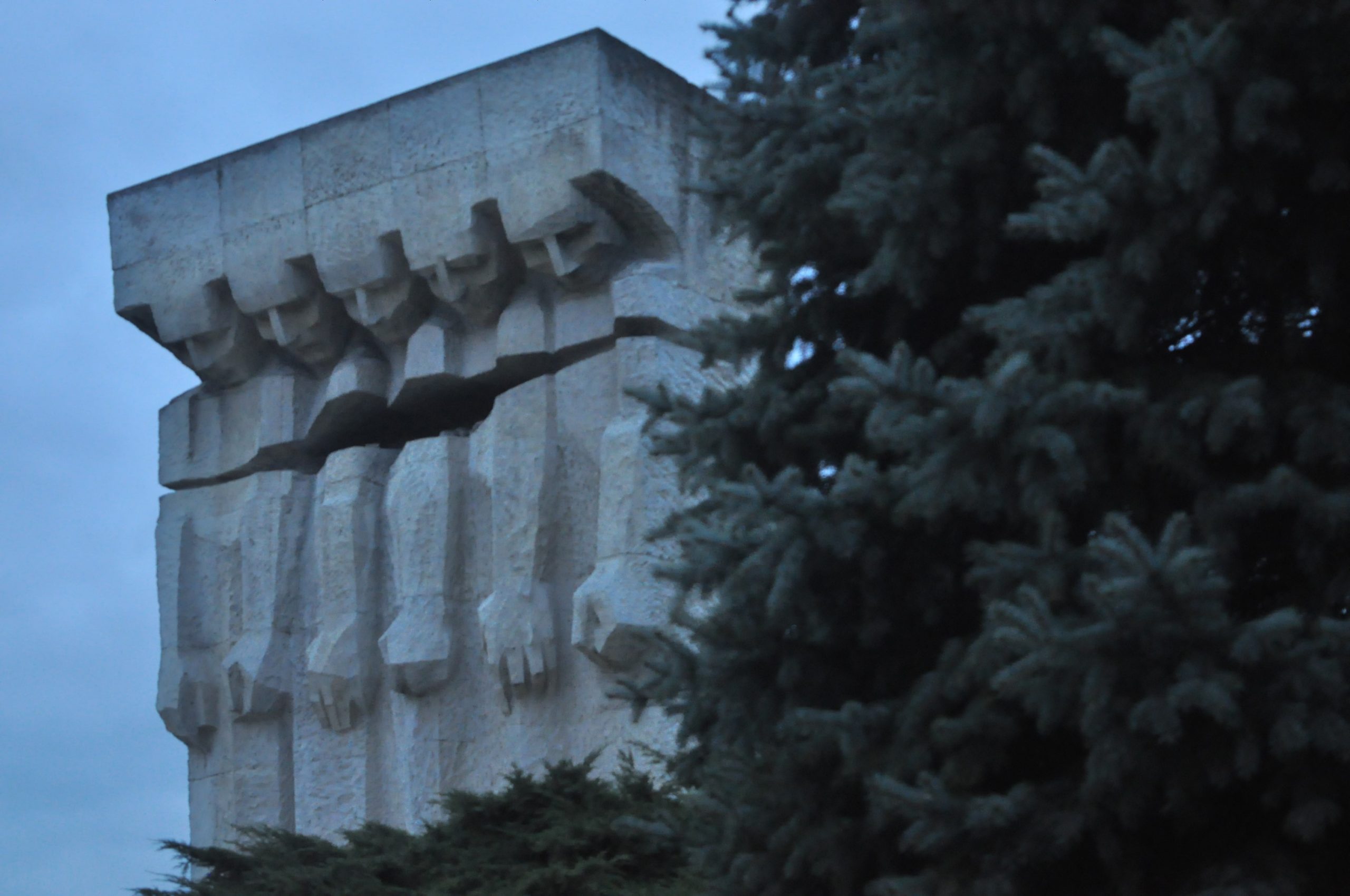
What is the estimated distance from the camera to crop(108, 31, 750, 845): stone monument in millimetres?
9992

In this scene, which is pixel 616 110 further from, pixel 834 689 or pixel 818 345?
pixel 834 689

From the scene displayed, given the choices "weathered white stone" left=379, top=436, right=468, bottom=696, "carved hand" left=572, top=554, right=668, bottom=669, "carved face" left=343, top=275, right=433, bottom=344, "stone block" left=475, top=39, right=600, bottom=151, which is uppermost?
"stone block" left=475, top=39, right=600, bottom=151

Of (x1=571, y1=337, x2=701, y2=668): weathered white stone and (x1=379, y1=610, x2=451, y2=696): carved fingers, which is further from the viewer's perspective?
(x1=379, y1=610, x2=451, y2=696): carved fingers

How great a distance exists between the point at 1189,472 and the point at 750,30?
7.06ft

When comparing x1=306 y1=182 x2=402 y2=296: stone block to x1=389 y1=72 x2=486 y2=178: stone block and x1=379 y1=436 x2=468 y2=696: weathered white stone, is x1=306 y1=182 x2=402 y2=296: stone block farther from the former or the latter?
x1=379 y1=436 x2=468 y2=696: weathered white stone

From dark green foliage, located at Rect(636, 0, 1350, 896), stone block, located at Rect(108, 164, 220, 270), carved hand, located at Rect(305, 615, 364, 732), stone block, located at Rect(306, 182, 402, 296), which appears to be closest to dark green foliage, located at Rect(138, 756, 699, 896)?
carved hand, located at Rect(305, 615, 364, 732)

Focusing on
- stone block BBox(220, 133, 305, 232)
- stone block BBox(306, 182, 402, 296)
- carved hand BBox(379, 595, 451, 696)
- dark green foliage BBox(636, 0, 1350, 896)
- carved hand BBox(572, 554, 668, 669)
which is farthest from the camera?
stone block BBox(220, 133, 305, 232)

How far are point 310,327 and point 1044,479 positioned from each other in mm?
7436

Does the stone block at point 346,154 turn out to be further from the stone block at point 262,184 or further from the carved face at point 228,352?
the carved face at point 228,352

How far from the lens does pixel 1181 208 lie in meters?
4.46

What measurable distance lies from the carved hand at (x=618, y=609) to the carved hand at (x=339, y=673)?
1.60 metres

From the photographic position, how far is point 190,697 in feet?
38.0

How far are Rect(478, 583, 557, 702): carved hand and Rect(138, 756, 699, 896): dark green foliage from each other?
1068 millimetres

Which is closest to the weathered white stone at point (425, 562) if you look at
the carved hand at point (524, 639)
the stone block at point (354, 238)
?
the carved hand at point (524, 639)
